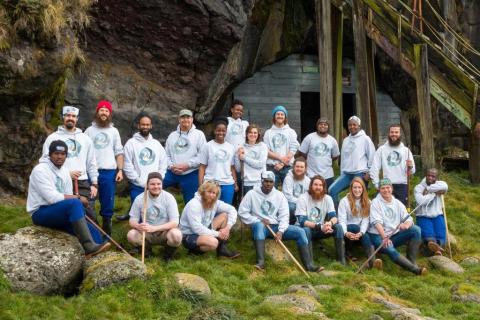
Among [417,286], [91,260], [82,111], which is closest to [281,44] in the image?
[82,111]

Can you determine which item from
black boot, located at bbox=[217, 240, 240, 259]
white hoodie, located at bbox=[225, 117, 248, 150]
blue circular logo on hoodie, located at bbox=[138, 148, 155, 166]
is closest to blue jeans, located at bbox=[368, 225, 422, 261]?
black boot, located at bbox=[217, 240, 240, 259]

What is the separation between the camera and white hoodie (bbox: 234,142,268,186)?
11.0 meters

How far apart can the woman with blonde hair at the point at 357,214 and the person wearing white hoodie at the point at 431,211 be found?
127 centimetres

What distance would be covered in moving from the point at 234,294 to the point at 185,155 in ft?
9.77

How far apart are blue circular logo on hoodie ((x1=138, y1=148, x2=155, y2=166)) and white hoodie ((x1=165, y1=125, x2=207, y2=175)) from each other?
0.65 metres

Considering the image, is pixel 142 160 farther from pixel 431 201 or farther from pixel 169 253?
pixel 431 201

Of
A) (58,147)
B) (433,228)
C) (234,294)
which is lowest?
(234,294)

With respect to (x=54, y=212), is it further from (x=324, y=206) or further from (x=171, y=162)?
→ (x=324, y=206)

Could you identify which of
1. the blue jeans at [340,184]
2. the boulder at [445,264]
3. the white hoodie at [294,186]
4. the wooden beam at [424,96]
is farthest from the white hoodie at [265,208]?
the wooden beam at [424,96]

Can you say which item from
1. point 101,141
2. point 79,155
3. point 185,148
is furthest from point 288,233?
point 79,155

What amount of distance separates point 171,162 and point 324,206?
8.32ft

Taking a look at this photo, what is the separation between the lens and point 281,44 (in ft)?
60.5

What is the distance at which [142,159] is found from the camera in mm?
10336

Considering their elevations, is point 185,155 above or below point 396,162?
above
